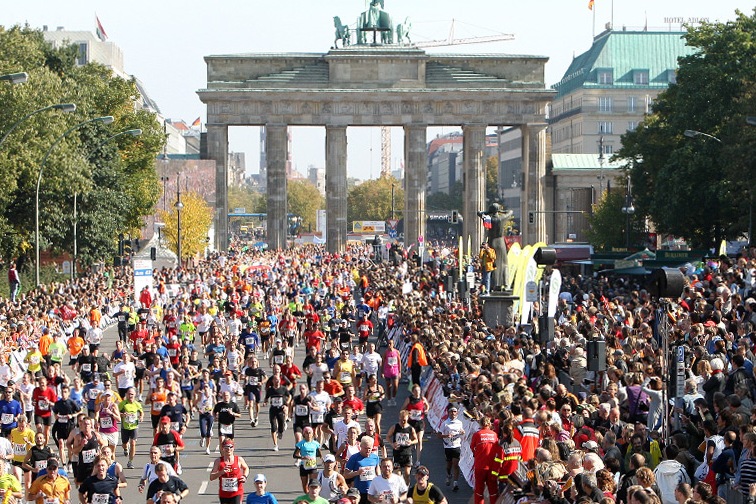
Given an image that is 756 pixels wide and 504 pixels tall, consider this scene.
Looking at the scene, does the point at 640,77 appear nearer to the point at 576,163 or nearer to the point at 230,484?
the point at 576,163

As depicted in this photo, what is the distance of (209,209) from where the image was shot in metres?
102

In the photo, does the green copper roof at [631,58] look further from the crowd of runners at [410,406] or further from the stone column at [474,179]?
the crowd of runners at [410,406]

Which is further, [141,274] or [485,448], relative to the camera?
[141,274]

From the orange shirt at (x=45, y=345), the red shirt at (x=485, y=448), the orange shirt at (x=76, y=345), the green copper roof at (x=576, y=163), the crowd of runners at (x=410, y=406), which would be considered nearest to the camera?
the crowd of runners at (x=410, y=406)

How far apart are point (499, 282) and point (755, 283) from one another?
28.0 ft

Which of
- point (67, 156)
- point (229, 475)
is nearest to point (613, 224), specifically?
A: point (67, 156)

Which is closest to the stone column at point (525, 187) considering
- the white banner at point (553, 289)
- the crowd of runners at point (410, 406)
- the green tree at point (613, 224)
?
the green tree at point (613, 224)

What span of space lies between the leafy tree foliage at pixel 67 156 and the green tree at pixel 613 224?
2720cm

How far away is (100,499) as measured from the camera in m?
17.4

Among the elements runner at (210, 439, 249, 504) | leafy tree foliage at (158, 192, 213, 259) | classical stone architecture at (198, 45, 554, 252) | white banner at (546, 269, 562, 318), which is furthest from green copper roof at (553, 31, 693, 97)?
runner at (210, 439, 249, 504)

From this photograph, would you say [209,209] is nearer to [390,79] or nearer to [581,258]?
[390,79]

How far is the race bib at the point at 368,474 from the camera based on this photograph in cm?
1783

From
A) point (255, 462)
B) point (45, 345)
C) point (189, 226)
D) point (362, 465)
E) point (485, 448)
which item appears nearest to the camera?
point (362, 465)

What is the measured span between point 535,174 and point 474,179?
4.68 metres
